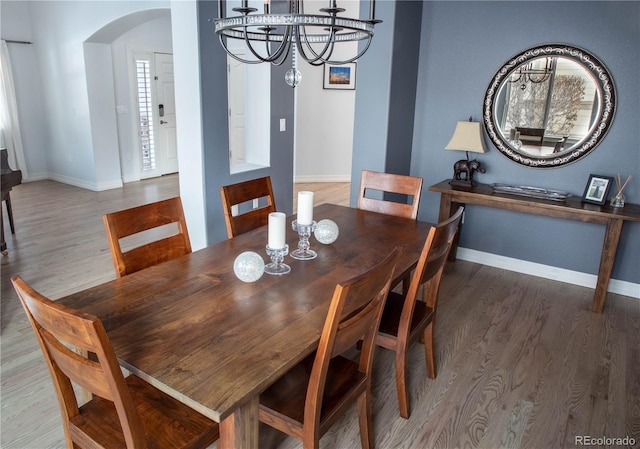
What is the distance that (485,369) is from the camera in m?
Answer: 2.47

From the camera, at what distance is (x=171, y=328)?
1400 millimetres

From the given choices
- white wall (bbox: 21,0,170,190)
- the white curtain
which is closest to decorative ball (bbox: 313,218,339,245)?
white wall (bbox: 21,0,170,190)

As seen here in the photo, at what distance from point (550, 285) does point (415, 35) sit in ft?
7.65

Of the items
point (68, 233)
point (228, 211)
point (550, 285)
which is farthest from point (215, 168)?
point (550, 285)

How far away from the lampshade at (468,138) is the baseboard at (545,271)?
96 cm

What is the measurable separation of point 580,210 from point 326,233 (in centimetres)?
201

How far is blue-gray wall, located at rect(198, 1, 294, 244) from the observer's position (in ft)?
11.7

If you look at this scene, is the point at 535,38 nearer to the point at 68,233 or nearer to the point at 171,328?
the point at 171,328

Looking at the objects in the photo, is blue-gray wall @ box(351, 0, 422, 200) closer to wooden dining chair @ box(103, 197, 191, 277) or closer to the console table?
the console table

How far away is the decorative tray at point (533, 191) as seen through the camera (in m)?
3.39

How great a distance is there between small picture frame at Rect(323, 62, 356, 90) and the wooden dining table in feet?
17.4

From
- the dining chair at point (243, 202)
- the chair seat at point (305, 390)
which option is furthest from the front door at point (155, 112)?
the chair seat at point (305, 390)
